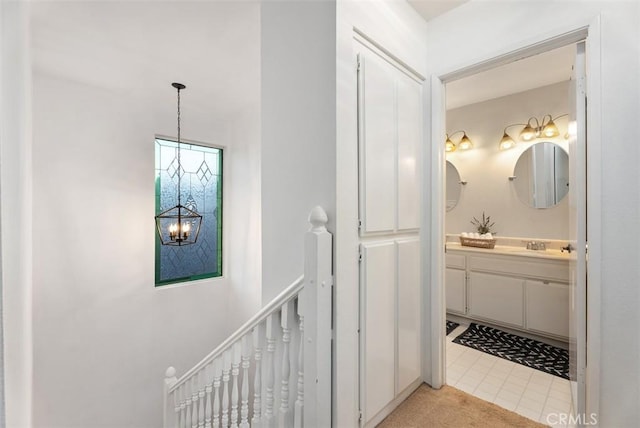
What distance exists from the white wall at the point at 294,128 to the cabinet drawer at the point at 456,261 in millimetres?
2416

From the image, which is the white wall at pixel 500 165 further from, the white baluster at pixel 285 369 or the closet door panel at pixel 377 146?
the white baluster at pixel 285 369

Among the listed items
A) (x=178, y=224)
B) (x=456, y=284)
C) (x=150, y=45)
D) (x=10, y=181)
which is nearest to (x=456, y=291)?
(x=456, y=284)

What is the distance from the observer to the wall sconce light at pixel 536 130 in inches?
118

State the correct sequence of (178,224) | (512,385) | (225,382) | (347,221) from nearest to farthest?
1. (347,221)
2. (225,382)
3. (512,385)
4. (178,224)

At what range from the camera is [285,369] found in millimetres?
1385

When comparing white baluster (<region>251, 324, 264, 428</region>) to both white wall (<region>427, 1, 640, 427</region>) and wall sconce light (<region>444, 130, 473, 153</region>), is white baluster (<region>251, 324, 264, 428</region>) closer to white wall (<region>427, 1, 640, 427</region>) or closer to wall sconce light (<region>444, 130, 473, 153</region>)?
white wall (<region>427, 1, 640, 427</region>)

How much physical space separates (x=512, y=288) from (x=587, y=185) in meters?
1.77

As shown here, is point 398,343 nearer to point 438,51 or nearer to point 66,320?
point 438,51

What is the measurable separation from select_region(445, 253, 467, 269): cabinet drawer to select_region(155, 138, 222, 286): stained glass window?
288cm

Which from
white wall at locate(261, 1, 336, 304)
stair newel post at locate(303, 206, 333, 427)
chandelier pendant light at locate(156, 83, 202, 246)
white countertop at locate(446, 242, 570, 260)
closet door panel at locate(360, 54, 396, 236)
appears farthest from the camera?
chandelier pendant light at locate(156, 83, 202, 246)

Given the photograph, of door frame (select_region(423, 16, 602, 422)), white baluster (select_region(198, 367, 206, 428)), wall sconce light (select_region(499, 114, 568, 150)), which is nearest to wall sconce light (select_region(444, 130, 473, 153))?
wall sconce light (select_region(499, 114, 568, 150))

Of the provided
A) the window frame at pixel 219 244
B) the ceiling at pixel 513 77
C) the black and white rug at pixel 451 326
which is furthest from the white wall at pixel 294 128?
the black and white rug at pixel 451 326

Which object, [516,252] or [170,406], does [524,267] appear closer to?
[516,252]

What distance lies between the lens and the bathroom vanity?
2.59 m
